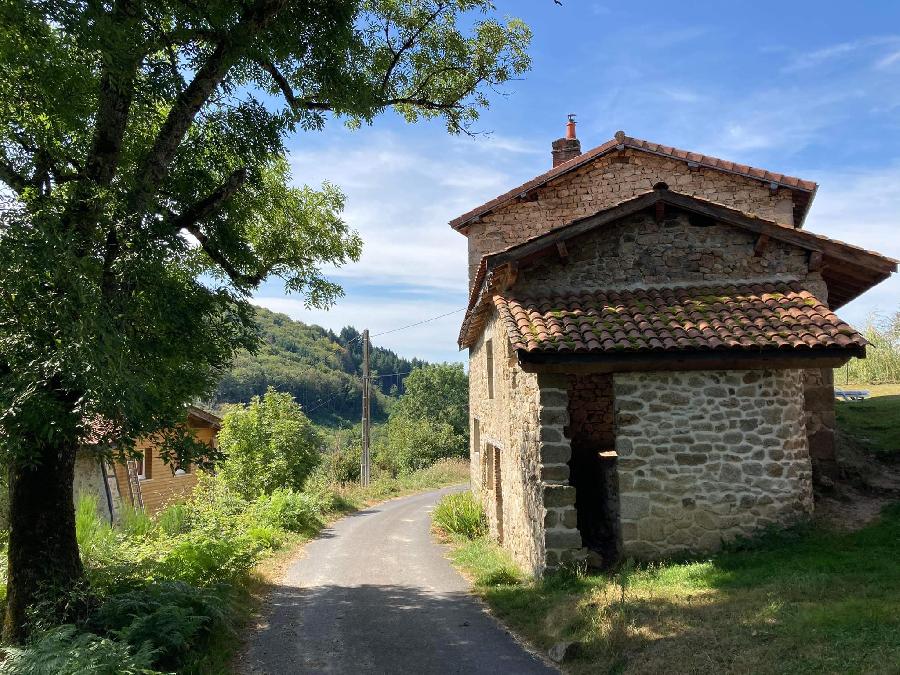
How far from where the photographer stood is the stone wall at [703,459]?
8.59 metres

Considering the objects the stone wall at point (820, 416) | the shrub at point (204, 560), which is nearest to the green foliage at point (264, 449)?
the shrub at point (204, 560)

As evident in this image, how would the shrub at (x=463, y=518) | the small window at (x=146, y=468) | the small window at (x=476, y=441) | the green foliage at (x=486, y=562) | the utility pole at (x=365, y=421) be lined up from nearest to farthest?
1. the green foliage at (x=486, y=562)
2. the shrub at (x=463, y=518)
3. the small window at (x=476, y=441)
4. the small window at (x=146, y=468)
5. the utility pole at (x=365, y=421)

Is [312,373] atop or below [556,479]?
atop

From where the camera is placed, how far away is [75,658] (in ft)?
17.9

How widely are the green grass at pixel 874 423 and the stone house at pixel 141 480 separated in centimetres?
1319

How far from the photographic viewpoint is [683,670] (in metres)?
5.32

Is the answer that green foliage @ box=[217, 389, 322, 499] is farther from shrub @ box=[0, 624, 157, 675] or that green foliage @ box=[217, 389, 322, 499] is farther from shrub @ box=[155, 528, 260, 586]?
shrub @ box=[0, 624, 157, 675]

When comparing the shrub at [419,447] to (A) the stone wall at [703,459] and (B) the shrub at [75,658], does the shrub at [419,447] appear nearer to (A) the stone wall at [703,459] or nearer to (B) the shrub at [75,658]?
(A) the stone wall at [703,459]

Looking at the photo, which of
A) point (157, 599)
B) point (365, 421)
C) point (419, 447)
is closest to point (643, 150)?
point (157, 599)

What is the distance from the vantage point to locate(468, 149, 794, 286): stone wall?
45.3 feet

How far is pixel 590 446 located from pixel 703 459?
A: 117 inches

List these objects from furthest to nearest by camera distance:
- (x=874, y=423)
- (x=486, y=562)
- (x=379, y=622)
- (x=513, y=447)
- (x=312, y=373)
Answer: (x=312, y=373) → (x=874, y=423) → (x=486, y=562) → (x=513, y=447) → (x=379, y=622)

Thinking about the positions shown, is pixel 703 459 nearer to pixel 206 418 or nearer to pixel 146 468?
pixel 146 468

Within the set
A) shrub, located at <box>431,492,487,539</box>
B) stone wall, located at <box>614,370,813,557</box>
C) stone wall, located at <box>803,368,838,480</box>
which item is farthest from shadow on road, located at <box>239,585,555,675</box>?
stone wall, located at <box>803,368,838,480</box>
